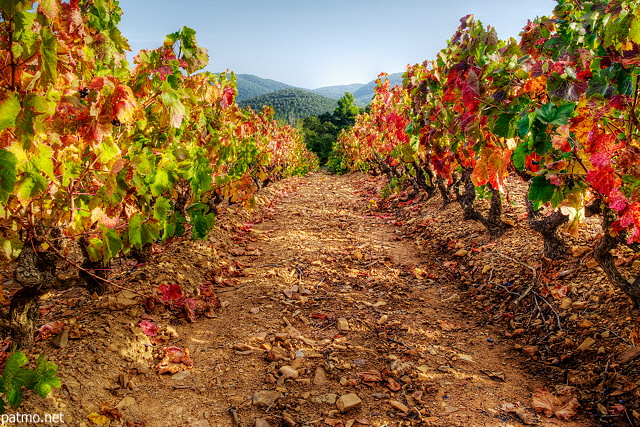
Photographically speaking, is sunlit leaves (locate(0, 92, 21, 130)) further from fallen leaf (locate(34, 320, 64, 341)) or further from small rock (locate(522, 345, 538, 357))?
small rock (locate(522, 345, 538, 357))

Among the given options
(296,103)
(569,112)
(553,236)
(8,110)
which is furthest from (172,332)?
(296,103)

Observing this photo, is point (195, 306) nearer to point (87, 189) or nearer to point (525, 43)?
point (87, 189)

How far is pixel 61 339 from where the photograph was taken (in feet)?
7.92

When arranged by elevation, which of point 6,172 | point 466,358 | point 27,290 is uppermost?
point 6,172

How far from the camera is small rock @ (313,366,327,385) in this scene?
2.36m

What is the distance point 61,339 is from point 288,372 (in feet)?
5.07

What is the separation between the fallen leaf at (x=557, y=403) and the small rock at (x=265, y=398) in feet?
5.04

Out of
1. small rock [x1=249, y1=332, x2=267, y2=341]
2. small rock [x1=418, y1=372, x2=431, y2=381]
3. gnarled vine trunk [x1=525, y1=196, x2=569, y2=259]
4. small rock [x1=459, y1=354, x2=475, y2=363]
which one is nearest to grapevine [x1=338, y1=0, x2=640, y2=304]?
gnarled vine trunk [x1=525, y1=196, x2=569, y2=259]

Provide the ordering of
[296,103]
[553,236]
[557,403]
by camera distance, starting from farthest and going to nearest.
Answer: [296,103] → [553,236] → [557,403]

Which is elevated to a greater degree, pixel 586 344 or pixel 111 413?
pixel 586 344

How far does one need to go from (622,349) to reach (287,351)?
222 cm

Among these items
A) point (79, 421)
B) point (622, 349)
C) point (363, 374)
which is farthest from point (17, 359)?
point (622, 349)

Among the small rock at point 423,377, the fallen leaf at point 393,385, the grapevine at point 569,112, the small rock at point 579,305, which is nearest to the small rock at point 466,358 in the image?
the small rock at point 423,377

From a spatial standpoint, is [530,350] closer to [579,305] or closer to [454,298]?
[579,305]
